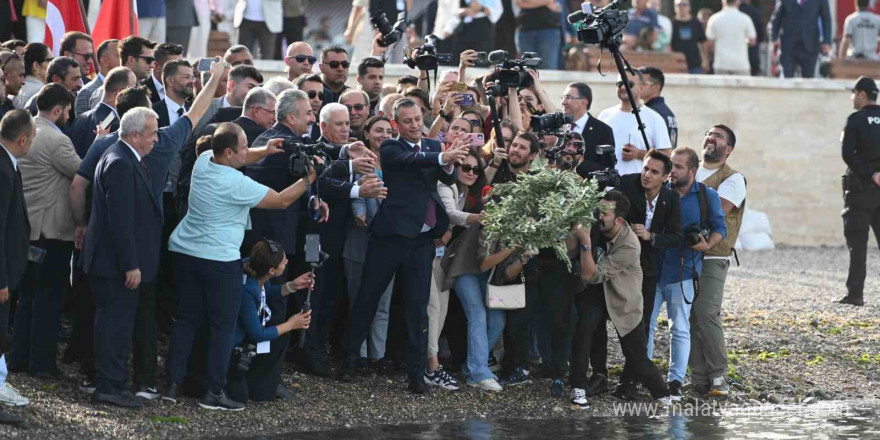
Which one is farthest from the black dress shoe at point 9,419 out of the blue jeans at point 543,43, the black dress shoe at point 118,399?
the blue jeans at point 543,43

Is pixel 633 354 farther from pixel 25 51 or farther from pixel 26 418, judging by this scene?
pixel 25 51

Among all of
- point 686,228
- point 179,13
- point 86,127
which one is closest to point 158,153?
point 86,127

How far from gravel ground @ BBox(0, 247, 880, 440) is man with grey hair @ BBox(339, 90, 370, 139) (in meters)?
1.93

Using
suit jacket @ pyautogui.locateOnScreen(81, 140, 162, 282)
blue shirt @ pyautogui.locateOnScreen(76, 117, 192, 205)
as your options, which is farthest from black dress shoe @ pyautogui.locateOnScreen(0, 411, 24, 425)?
blue shirt @ pyautogui.locateOnScreen(76, 117, 192, 205)

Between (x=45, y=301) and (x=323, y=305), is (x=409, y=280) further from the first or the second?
(x=45, y=301)

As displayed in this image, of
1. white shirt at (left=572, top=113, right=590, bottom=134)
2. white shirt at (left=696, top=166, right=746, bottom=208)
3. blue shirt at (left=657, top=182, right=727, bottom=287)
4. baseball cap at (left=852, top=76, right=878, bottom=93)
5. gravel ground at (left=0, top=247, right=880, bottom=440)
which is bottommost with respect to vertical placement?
gravel ground at (left=0, top=247, right=880, bottom=440)

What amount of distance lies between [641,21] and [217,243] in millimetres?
12590

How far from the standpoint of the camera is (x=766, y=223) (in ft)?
70.7

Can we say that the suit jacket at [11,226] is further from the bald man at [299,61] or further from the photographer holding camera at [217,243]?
the bald man at [299,61]

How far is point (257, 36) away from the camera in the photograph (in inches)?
743

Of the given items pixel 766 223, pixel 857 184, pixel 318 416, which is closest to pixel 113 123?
pixel 318 416

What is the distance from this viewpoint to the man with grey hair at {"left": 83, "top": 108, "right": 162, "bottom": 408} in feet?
31.0

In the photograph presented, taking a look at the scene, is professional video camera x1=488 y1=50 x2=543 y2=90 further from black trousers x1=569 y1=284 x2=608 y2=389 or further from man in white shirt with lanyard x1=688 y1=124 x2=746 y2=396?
black trousers x1=569 y1=284 x2=608 y2=389

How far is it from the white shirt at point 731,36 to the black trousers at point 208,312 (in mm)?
13041
